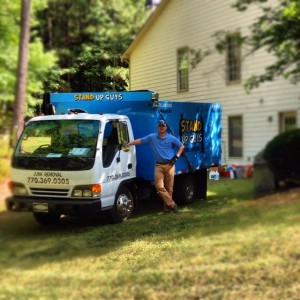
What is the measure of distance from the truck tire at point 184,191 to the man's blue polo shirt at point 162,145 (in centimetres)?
18

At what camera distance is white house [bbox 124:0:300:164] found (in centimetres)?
148

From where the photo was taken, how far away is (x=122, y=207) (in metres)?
3.93

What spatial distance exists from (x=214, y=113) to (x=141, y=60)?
326 millimetres

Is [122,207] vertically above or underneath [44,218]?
underneath

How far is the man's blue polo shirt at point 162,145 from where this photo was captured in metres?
2.52

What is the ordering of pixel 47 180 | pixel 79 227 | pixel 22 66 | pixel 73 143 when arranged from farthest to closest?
pixel 79 227 < pixel 73 143 < pixel 47 180 < pixel 22 66

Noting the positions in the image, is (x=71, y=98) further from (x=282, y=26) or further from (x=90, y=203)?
(x=282, y=26)

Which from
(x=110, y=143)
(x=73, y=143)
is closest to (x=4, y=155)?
(x=73, y=143)

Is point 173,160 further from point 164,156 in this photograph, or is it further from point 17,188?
point 17,188

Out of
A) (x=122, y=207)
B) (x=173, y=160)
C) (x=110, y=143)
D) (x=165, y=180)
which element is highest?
(x=110, y=143)

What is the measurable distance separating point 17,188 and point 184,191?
2019mm

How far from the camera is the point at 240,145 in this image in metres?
1.51

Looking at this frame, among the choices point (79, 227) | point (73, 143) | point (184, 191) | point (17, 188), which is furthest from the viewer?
point (184, 191)

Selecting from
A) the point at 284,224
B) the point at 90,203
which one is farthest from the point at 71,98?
the point at 284,224
